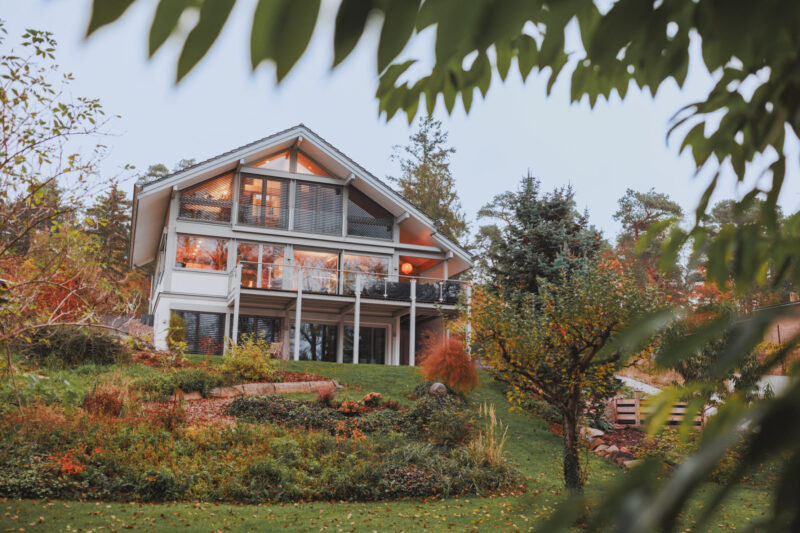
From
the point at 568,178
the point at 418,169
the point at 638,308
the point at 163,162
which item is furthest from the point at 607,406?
the point at 163,162

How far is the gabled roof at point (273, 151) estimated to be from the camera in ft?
65.0

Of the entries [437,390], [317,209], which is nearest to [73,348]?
[437,390]

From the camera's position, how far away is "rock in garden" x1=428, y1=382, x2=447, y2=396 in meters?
13.3

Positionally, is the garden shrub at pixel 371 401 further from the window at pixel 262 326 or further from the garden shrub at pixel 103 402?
the window at pixel 262 326

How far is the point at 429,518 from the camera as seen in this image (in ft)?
23.9

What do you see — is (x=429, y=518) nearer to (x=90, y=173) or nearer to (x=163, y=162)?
(x=90, y=173)

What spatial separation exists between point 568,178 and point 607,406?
7319 millimetres

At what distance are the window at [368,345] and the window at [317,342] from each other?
51 cm

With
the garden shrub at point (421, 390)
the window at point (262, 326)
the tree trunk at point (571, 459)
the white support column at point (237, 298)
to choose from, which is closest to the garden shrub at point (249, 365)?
the garden shrub at point (421, 390)

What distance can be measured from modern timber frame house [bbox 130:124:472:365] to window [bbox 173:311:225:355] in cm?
4

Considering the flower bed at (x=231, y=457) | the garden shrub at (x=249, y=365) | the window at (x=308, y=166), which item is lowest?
the flower bed at (x=231, y=457)

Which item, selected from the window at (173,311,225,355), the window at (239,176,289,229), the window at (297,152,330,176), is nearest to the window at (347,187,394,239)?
the window at (297,152,330,176)

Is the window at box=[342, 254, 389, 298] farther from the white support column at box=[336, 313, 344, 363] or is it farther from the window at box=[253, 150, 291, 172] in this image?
the window at box=[253, 150, 291, 172]

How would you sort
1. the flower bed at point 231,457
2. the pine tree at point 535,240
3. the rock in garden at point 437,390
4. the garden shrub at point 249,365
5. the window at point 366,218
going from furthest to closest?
1. the window at point 366,218
2. the pine tree at point 535,240
3. the garden shrub at point 249,365
4. the rock in garden at point 437,390
5. the flower bed at point 231,457
